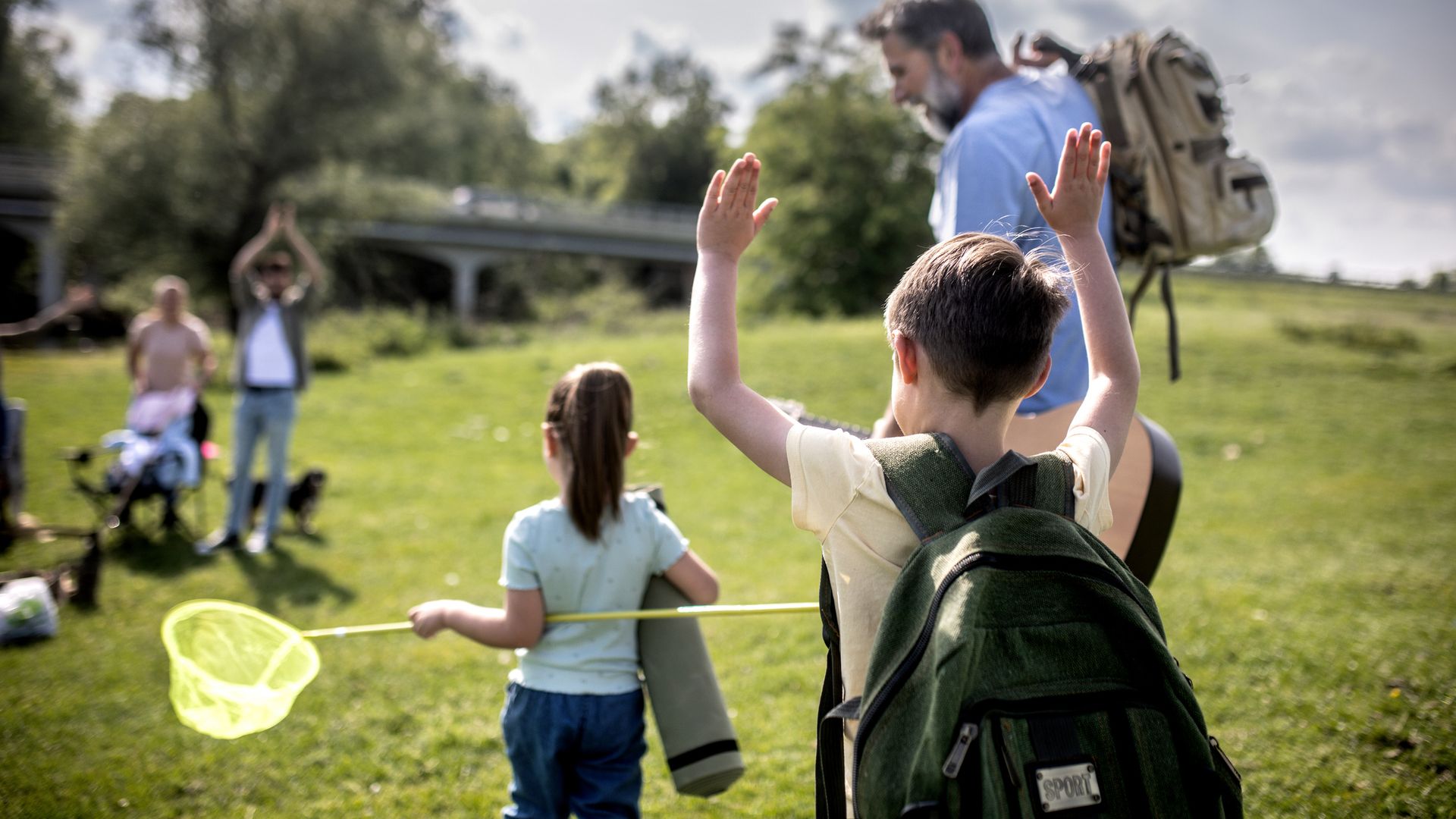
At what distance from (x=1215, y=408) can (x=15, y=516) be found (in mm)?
14349

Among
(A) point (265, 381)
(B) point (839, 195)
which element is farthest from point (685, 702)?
(B) point (839, 195)

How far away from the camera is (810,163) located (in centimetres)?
2864

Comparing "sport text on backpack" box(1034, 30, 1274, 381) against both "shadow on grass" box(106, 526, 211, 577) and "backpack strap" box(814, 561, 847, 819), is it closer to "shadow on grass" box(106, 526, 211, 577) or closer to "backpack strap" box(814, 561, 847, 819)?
"backpack strap" box(814, 561, 847, 819)

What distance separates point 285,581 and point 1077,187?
6.71 metres

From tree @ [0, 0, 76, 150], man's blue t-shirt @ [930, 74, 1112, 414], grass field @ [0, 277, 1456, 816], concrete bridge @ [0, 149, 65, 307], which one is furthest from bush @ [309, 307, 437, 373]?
tree @ [0, 0, 76, 150]

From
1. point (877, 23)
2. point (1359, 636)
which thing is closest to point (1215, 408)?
point (1359, 636)

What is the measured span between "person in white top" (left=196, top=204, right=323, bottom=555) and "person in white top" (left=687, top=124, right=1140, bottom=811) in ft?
22.5

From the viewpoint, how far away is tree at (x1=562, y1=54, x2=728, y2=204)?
61.0 metres

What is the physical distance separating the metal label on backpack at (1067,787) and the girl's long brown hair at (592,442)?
1.58 metres

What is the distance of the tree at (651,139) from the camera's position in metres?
61.0

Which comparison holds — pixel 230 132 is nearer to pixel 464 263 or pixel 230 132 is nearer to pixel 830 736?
pixel 464 263

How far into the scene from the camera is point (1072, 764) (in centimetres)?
143

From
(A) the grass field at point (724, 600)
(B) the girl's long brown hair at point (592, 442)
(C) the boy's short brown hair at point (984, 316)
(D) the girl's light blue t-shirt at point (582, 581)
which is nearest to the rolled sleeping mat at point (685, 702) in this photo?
(D) the girl's light blue t-shirt at point (582, 581)

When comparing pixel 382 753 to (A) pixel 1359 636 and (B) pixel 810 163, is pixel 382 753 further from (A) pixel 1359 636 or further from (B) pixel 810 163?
(B) pixel 810 163
